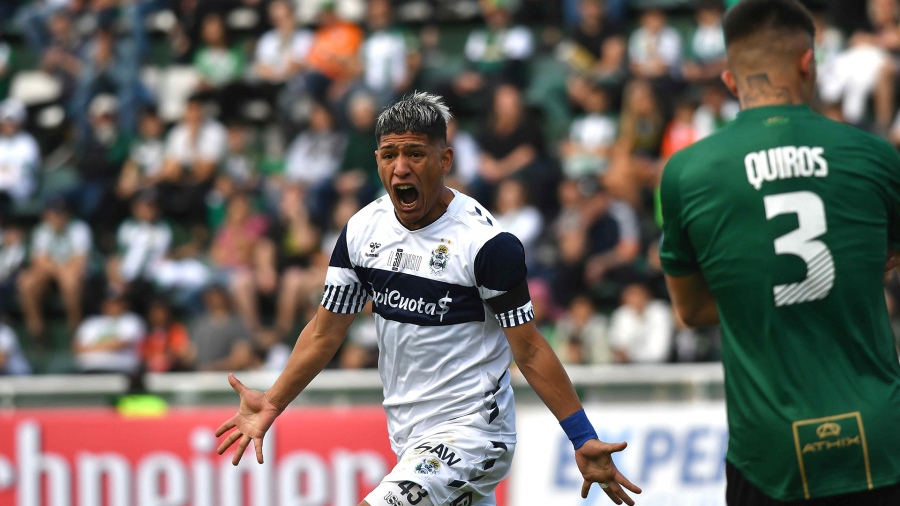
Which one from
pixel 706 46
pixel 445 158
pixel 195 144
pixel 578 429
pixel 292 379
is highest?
pixel 706 46

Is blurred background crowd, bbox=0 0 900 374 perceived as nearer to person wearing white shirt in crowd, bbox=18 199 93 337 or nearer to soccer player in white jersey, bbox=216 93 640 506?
person wearing white shirt in crowd, bbox=18 199 93 337

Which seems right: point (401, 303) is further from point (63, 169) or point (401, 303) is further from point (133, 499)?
point (63, 169)

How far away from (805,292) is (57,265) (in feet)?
45.6

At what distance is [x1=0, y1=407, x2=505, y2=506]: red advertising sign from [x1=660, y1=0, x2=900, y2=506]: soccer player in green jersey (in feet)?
21.4

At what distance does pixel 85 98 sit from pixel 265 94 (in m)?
2.90

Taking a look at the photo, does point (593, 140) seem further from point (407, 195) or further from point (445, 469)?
point (445, 469)

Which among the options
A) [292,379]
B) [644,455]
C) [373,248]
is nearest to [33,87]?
[644,455]

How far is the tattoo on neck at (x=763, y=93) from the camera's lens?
13.9 ft

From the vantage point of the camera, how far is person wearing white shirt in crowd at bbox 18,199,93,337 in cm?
1619

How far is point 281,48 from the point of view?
17.8 metres

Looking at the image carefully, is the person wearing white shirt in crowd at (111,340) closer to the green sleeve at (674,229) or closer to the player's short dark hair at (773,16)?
the green sleeve at (674,229)

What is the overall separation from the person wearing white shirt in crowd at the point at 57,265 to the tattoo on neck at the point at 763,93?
520 inches

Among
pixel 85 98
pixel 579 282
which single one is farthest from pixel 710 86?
pixel 85 98

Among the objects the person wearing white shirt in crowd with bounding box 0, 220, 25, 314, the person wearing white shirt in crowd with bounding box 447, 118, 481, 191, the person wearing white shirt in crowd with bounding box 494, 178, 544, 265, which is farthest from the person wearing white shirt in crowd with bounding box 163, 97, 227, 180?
the person wearing white shirt in crowd with bounding box 494, 178, 544, 265
